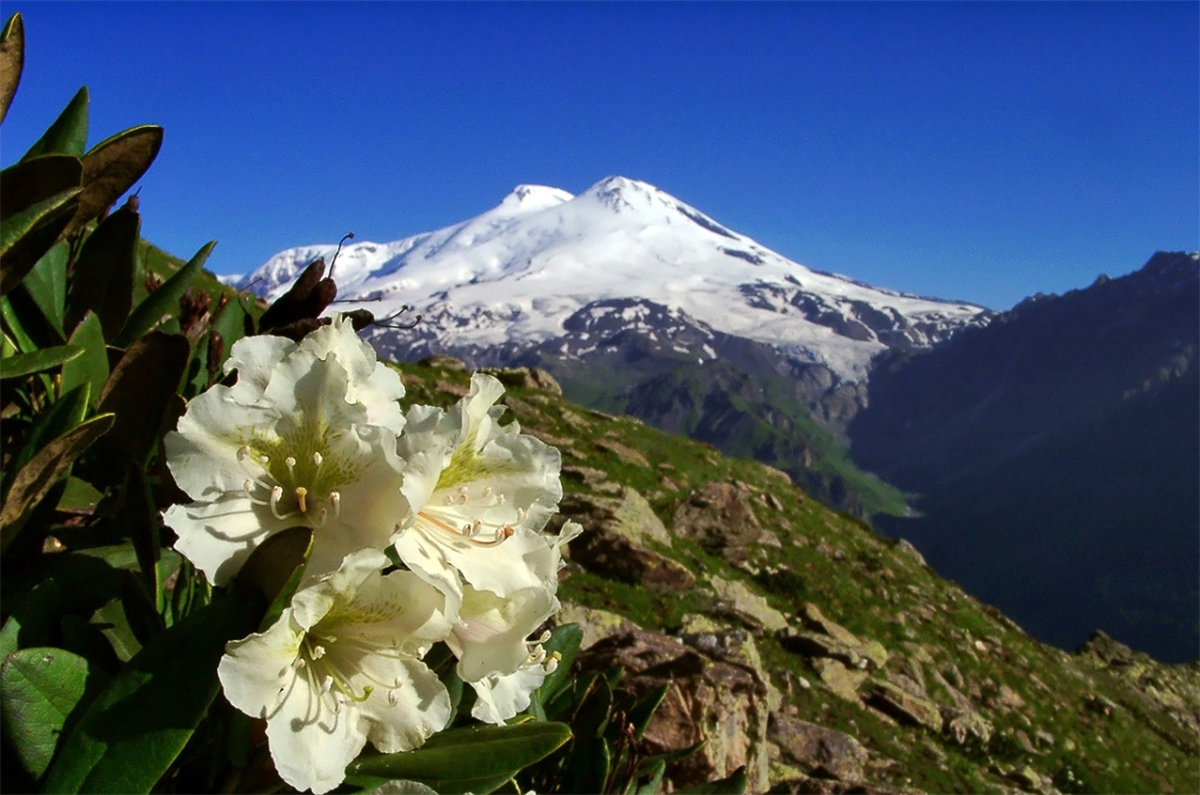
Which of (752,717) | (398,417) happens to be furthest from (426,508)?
(752,717)

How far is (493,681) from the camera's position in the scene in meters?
2.12

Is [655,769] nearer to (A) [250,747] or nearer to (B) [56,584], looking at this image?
(A) [250,747]

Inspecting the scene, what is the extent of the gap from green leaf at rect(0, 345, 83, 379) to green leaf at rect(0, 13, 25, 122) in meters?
0.82

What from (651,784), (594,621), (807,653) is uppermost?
(651,784)

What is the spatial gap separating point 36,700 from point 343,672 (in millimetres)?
573

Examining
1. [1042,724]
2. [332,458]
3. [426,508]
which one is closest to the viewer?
[332,458]

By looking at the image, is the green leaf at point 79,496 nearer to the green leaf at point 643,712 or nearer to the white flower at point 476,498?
the white flower at point 476,498

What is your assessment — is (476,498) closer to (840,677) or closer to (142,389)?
(142,389)

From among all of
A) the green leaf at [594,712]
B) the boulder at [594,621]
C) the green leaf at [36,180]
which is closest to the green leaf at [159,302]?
the green leaf at [36,180]

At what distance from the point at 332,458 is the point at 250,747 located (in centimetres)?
67

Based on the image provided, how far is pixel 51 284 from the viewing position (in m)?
2.66

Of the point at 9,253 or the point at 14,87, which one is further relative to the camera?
the point at 14,87

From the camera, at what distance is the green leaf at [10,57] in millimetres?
2354

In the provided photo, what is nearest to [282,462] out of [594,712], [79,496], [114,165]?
[79,496]
